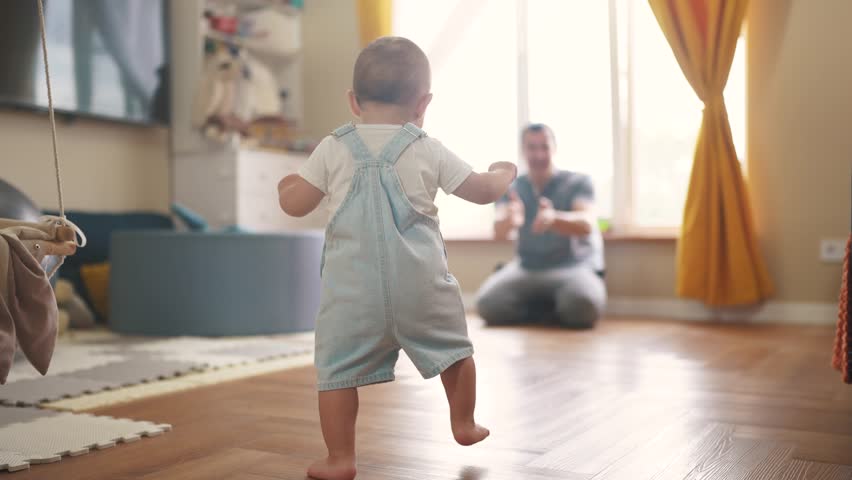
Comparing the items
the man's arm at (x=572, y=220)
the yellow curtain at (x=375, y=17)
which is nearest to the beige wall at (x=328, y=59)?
the yellow curtain at (x=375, y=17)

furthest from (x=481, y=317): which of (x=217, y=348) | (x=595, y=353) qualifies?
(x=217, y=348)

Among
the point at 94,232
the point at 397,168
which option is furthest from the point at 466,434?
the point at 94,232

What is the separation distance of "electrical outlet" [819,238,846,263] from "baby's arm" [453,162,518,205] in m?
2.66

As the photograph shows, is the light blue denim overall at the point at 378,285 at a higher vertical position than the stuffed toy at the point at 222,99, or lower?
lower

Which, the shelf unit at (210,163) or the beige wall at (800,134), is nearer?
the beige wall at (800,134)

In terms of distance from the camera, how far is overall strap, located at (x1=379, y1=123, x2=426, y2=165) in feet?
4.33

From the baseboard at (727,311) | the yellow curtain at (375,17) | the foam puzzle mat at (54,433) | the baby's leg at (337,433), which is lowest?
the baseboard at (727,311)

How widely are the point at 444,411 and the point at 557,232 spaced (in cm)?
203

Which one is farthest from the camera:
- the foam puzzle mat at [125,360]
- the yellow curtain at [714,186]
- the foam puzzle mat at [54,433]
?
the yellow curtain at [714,186]

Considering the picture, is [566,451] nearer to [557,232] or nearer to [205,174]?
[557,232]

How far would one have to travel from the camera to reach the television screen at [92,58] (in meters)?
3.52

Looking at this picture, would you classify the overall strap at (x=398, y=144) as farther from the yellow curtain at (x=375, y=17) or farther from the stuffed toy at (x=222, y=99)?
the yellow curtain at (x=375, y=17)

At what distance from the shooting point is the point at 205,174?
14.1ft

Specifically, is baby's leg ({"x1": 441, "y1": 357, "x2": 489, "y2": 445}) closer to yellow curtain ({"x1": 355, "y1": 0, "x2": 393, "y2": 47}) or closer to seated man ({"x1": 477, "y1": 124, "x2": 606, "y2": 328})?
seated man ({"x1": 477, "y1": 124, "x2": 606, "y2": 328})
